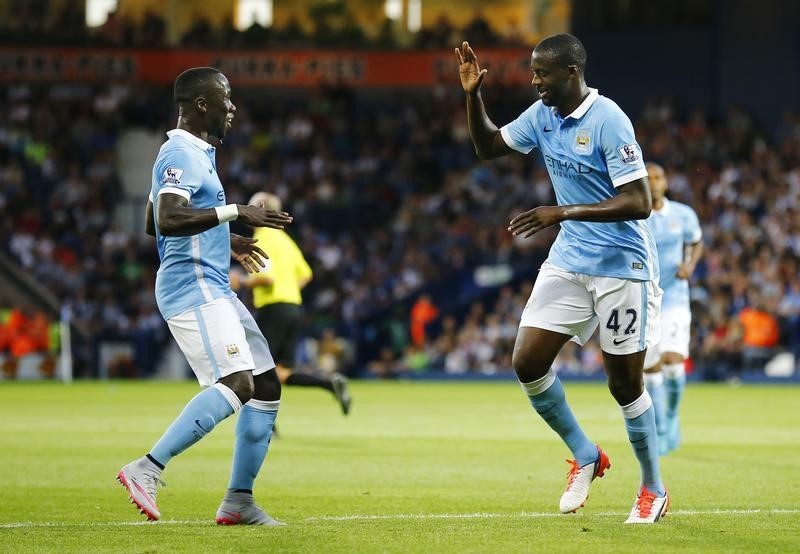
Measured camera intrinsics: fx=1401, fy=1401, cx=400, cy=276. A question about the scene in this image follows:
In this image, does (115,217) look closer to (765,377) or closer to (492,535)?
(765,377)

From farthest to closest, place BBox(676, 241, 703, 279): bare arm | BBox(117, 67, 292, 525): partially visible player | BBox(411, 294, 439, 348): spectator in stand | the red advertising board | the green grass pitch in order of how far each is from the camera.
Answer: the red advertising board, BBox(411, 294, 439, 348): spectator in stand, BBox(676, 241, 703, 279): bare arm, BBox(117, 67, 292, 525): partially visible player, the green grass pitch

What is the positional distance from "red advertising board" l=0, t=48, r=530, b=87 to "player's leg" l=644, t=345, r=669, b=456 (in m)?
25.8

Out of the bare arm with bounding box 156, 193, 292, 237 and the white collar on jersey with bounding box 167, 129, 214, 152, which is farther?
the white collar on jersey with bounding box 167, 129, 214, 152

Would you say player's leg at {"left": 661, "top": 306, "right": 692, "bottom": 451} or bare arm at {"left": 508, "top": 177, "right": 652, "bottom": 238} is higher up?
bare arm at {"left": 508, "top": 177, "right": 652, "bottom": 238}

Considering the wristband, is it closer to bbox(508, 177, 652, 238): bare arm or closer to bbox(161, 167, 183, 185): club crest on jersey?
bbox(161, 167, 183, 185): club crest on jersey

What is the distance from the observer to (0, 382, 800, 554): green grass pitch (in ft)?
23.8

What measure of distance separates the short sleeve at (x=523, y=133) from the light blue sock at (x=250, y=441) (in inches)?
84.5

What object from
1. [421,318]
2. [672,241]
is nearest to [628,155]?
[672,241]

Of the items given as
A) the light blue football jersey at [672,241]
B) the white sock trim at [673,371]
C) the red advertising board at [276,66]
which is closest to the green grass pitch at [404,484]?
the white sock trim at [673,371]

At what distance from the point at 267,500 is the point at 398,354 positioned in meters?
21.9

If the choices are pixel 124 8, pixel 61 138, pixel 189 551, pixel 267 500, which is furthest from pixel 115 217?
pixel 189 551

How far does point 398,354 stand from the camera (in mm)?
31156

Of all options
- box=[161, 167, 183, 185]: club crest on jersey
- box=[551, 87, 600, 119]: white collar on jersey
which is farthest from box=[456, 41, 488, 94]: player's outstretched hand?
box=[161, 167, 183, 185]: club crest on jersey

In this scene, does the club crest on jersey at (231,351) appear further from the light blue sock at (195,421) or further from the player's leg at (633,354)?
the player's leg at (633,354)
